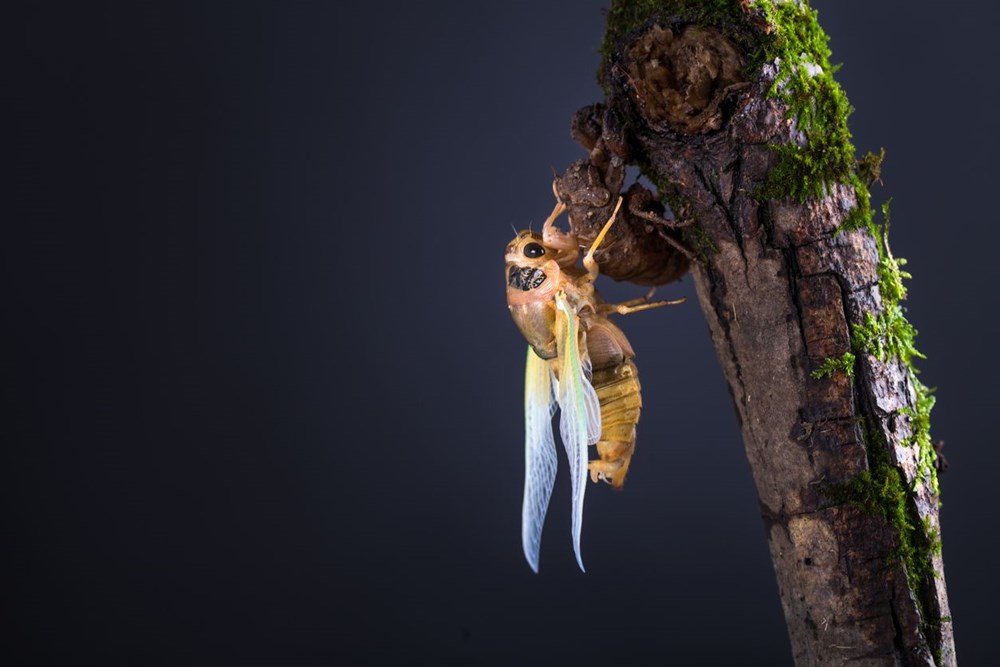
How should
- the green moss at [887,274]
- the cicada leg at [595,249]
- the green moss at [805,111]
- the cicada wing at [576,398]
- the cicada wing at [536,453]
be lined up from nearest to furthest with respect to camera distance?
1. the green moss at [805,111]
2. the green moss at [887,274]
3. the cicada leg at [595,249]
4. the cicada wing at [576,398]
5. the cicada wing at [536,453]

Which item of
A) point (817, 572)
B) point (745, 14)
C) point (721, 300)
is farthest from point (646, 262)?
point (817, 572)

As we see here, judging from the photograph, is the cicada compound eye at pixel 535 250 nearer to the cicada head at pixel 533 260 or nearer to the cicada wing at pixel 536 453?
the cicada head at pixel 533 260

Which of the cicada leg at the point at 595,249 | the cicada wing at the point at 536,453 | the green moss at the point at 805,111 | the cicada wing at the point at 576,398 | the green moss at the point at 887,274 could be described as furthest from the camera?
the cicada wing at the point at 536,453

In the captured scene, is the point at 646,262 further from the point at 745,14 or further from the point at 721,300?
the point at 745,14

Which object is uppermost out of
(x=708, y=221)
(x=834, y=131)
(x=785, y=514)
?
(x=834, y=131)

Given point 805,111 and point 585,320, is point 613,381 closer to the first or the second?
point 585,320

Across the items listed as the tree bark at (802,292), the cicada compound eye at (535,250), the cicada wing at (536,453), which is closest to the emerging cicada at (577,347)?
the cicada compound eye at (535,250)
